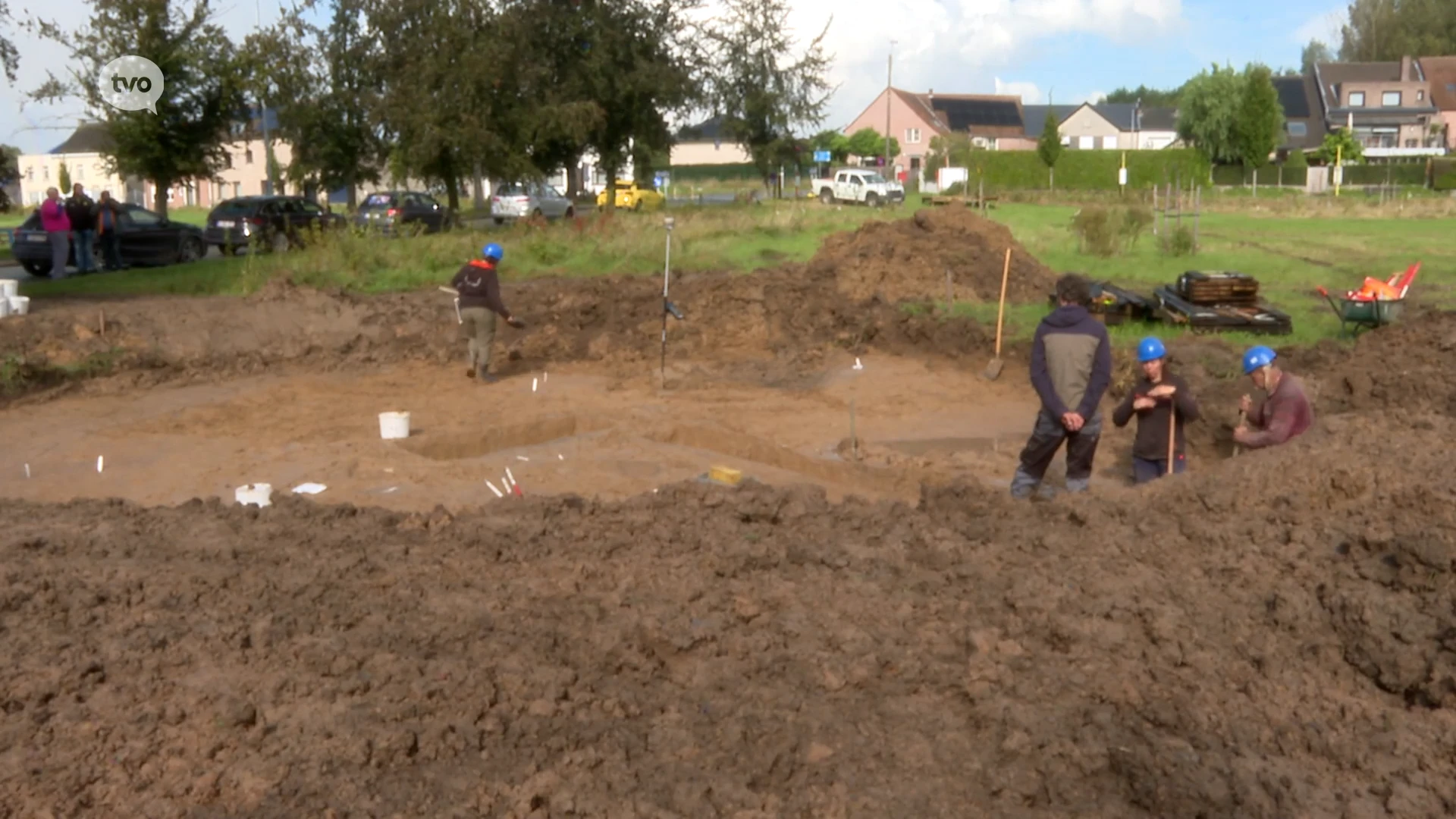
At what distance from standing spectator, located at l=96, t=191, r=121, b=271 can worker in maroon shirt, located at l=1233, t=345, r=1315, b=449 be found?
68.3ft

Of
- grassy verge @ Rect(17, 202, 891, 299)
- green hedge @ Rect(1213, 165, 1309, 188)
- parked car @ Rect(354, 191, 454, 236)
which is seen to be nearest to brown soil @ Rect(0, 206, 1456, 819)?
grassy verge @ Rect(17, 202, 891, 299)

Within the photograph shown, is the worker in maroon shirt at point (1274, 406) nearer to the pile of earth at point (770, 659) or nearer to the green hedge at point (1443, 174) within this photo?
the pile of earth at point (770, 659)

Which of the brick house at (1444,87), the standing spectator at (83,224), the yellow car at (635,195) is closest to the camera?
the standing spectator at (83,224)

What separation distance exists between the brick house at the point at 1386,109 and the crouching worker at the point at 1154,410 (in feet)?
268

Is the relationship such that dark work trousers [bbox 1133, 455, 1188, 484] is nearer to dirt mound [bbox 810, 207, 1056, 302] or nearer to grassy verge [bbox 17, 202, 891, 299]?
dirt mound [bbox 810, 207, 1056, 302]

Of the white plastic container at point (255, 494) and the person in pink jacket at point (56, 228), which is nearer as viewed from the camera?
the white plastic container at point (255, 494)

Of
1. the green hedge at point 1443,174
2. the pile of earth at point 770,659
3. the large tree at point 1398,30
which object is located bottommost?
the pile of earth at point 770,659

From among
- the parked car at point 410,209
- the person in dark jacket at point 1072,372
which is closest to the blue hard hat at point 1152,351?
the person in dark jacket at point 1072,372

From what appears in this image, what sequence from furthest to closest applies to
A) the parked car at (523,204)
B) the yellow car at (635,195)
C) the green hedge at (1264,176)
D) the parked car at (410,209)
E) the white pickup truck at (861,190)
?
the green hedge at (1264,176)
the white pickup truck at (861,190)
the yellow car at (635,195)
the parked car at (523,204)
the parked car at (410,209)

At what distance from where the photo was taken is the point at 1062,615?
248 inches

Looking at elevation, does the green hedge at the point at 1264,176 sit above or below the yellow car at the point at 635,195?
above

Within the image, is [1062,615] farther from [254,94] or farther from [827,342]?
[254,94]

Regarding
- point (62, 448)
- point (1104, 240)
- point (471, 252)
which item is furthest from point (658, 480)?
point (1104, 240)

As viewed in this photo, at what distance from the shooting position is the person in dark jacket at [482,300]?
14422 millimetres
